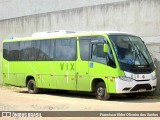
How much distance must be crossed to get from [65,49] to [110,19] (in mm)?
3049

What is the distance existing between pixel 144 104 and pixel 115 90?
57.2 inches

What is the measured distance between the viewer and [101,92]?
17281 millimetres

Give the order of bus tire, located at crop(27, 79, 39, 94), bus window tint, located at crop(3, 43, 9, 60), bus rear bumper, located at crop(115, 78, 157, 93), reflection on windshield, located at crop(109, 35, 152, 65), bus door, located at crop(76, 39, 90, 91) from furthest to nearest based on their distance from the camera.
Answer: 1. bus window tint, located at crop(3, 43, 9, 60)
2. bus tire, located at crop(27, 79, 39, 94)
3. bus door, located at crop(76, 39, 90, 91)
4. reflection on windshield, located at crop(109, 35, 152, 65)
5. bus rear bumper, located at crop(115, 78, 157, 93)

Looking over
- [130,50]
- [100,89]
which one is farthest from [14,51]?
[130,50]

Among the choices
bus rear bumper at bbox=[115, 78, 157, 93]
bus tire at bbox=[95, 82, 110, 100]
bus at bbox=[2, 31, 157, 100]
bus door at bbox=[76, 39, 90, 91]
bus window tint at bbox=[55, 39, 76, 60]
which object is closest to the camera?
bus rear bumper at bbox=[115, 78, 157, 93]

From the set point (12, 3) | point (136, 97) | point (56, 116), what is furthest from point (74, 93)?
point (12, 3)

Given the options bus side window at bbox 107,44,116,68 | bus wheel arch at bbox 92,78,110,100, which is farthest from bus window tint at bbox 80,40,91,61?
bus side window at bbox 107,44,116,68

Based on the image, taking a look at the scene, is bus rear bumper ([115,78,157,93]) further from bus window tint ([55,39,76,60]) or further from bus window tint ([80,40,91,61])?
bus window tint ([55,39,76,60])

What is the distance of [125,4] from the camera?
65.5ft

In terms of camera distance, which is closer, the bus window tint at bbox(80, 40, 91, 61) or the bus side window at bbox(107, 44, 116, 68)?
the bus side window at bbox(107, 44, 116, 68)

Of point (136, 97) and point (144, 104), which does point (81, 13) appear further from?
point (144, 104)

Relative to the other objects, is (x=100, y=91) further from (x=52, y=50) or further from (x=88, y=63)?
(x=52, y=50)

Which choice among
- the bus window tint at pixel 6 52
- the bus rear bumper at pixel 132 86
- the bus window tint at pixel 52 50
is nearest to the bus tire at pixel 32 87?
the bus window tint at pixel 52 50

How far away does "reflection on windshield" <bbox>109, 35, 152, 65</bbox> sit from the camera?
16766 mm
